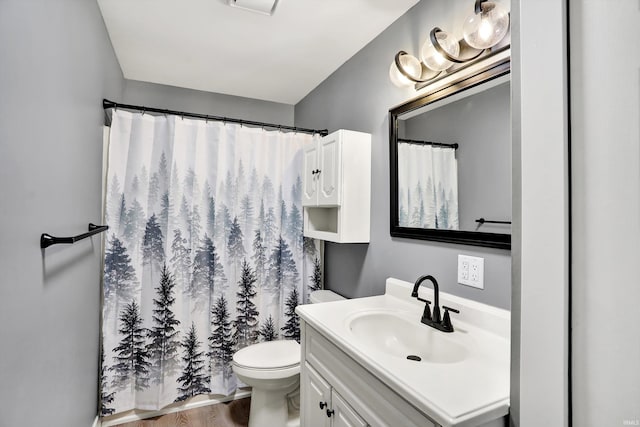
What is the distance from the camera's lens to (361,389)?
1.06 meters

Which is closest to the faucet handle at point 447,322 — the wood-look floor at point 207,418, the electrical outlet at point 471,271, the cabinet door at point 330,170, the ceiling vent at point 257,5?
the electrical outlet at point 471,271

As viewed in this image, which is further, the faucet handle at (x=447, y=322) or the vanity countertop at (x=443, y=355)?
the faucet handle at (x=447, y=322)

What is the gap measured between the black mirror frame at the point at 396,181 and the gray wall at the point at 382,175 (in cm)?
4

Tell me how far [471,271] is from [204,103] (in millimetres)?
2628

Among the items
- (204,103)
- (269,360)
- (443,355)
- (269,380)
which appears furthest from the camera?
(204,103)

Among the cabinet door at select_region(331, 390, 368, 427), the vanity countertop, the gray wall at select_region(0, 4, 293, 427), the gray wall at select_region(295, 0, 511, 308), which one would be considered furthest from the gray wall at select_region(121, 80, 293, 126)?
the cabinet door at select_region(331, 390, 368, 427)

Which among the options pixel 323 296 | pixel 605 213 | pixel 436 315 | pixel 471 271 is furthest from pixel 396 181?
pixel 605 213

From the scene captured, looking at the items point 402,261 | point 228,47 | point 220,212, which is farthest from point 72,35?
point 402,261

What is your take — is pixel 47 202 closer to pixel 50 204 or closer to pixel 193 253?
pixel 50 204

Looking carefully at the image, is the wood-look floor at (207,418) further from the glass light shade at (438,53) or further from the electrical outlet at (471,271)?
the glass light shade at (438,53)

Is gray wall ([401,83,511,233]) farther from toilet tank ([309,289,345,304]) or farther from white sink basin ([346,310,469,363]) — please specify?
toilet tank ([309,289,345,304])

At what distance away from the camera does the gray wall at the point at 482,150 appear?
125 cm

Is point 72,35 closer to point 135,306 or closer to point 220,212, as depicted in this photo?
point 220,212

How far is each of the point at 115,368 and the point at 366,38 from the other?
100 inches
